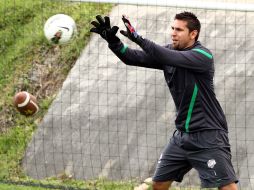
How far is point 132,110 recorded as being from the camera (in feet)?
37.3

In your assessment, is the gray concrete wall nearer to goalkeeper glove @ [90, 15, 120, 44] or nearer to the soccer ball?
the soccer ball

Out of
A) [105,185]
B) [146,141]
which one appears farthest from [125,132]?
[105,185]

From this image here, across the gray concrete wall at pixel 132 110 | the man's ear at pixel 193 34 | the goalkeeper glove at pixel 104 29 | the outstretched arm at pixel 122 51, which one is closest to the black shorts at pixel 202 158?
the outstretched arm at pixel 122 51

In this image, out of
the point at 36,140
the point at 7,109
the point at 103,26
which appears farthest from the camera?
the point at 7,109

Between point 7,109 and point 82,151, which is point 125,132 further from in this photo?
point 7,109

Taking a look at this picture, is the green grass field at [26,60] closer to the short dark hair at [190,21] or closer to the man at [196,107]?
the man at [196,107]

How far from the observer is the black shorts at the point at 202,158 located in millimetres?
7285

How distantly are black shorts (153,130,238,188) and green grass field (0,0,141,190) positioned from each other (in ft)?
13.1

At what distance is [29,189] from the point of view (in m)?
9.66

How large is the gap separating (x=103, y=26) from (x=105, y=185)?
12.2 ft

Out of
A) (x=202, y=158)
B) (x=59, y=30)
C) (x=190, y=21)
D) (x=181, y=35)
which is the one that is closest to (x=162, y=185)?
(x=202, y=158)

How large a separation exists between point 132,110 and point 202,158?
409 centimetres

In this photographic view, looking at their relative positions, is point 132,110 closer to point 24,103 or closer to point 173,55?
point 24,103

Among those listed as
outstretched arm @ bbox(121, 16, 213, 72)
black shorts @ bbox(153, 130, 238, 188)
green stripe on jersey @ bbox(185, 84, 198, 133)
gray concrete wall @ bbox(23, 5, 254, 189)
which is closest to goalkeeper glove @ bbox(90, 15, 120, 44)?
outstretched arm @ bbox(121, 16, 213, 72)
